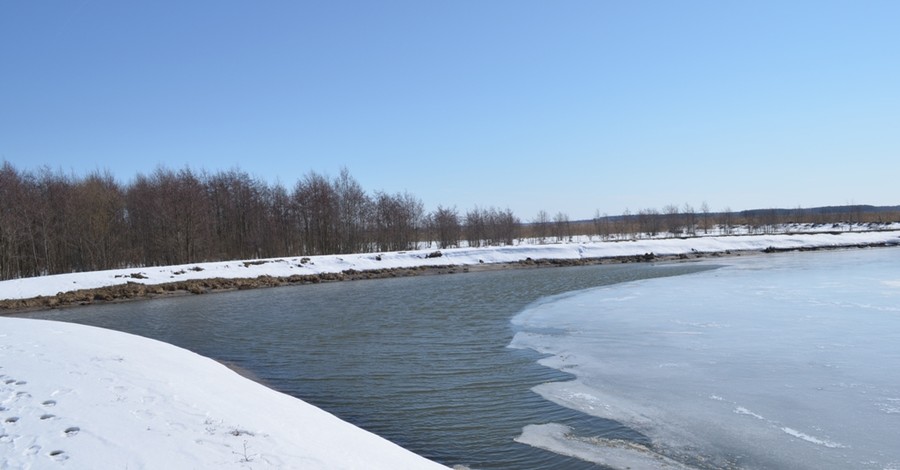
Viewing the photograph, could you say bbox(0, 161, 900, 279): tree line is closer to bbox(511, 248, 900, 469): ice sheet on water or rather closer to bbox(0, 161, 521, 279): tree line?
bbox(0, 161, 521, 279): tree line

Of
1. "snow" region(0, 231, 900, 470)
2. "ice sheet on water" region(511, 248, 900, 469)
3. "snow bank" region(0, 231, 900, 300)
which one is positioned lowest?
"ice sheet on water" region(511, 248, 900, 469)

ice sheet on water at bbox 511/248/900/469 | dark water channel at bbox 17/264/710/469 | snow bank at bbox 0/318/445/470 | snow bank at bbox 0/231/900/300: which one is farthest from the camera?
snow bank at bbox 0/231/900/300

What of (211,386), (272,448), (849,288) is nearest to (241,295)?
(211,386)

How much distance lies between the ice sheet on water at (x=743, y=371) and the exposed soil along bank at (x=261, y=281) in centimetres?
2189

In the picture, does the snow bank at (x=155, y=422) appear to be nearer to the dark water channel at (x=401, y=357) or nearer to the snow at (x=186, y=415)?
the snow at (x=186, y=415)

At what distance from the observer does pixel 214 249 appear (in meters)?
47.9

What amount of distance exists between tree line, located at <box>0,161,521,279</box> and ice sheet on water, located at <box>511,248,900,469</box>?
36787mm

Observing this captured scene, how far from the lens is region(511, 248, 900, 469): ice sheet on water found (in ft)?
20.5

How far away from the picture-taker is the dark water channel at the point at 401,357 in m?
7.21

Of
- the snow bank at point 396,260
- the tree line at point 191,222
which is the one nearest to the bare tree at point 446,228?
the tree line at point 191,222

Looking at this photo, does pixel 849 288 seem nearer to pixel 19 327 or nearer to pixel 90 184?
pixel 19 327

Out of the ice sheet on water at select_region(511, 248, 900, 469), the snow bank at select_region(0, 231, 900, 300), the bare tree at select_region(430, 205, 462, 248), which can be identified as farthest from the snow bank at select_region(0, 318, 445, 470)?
the bare tree at select_region(430, 205, 462, 248)

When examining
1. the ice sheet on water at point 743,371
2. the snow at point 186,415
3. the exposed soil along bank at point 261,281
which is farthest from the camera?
the exposed soil along bank at point 261,281

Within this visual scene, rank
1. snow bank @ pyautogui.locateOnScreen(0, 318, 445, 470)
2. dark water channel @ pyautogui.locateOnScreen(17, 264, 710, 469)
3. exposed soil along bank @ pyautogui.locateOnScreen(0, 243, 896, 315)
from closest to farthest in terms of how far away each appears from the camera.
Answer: snow bank @ pyautogui.locateOnScreen(0, 318, 445, 470) < dark water channel @ pyautogui.locateOnScreen(17, 264, 710, 469) < exposed soil along bank @ pyautogui.locateOnScreen(0, 243, 896, 315)
